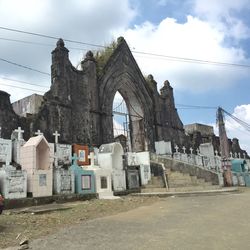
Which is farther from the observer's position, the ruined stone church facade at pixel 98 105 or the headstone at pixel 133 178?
the ruined stone church facade at pixel 98 105

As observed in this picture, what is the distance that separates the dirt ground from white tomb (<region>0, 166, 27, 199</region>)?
4.98 feet

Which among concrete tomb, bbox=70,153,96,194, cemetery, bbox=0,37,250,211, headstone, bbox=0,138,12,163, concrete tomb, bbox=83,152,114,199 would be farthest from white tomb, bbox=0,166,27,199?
concrete tomb, bbox=83,152,114,199

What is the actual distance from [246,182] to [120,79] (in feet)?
38.1

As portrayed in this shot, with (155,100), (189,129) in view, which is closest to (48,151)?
(155,100)

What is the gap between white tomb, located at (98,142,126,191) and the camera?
1472 centimetres

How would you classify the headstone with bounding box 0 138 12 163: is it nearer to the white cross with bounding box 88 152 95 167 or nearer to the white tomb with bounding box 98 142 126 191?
the white cross with bounding box 88 152 95 167

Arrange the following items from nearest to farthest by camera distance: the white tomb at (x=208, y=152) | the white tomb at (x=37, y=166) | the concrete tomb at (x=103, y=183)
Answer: the white tomb at (x=37, y=166) < the concrete tomb at (x=103, y=183) < the white tomb at (x=208, y=152)

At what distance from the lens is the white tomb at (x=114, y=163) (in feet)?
48.3

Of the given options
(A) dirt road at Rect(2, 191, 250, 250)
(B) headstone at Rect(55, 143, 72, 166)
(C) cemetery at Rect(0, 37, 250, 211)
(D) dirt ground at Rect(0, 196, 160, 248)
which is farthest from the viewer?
(B) headstone at Rect(55, 143, 72, 166)

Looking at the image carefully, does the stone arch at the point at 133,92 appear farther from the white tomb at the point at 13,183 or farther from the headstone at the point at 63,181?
the white tomb at the point at 13,183

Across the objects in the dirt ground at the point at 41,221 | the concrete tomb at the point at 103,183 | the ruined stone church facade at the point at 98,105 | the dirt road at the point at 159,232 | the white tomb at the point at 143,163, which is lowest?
the dirt road at the point at 159,232

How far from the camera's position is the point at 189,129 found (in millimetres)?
35656

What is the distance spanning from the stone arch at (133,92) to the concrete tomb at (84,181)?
10948mm

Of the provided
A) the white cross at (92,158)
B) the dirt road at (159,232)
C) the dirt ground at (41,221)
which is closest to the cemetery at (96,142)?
the white cross at (92,158)
